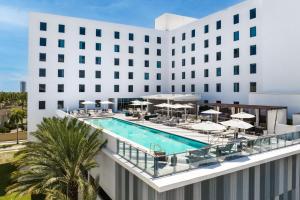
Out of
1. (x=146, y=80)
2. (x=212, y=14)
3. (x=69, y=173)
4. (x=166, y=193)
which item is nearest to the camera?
(x=166, y=193)

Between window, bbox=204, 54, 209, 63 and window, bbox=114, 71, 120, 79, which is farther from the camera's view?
window, bbox=114, 71, 120, 79

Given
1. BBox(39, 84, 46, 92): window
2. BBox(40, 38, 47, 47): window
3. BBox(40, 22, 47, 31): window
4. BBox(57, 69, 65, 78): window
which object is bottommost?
BBox(39, 84, 46, 92): window

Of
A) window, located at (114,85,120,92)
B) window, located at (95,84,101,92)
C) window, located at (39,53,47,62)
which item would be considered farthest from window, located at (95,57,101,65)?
window, located at (39,53,47,62)

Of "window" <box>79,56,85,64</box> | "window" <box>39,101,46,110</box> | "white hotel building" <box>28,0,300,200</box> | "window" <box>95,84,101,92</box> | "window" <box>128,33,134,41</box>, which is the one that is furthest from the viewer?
"window" <box>128,33,134,41</box>

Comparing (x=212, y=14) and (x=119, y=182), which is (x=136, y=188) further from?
(x=212, y=14)

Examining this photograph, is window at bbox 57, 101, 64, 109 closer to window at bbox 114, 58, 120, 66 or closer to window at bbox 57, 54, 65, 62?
window at bbox 57, 54, 65, 62

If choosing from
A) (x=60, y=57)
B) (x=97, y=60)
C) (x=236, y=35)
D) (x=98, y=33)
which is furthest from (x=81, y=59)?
(x=236, y=35)

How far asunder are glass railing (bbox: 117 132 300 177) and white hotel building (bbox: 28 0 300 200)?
13301mm

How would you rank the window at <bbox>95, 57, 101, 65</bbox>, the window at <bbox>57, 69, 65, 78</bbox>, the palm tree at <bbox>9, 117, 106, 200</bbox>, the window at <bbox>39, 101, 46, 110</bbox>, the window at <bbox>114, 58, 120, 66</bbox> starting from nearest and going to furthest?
the palm tree at <bbox>9, 117, 106, 200</bbox> < the window at <bbox>39, 101, 46, 110</bbox> < the window at <bbox>57, 69, 65, 78</bbox> < the window at <bbox>95, 57, 101, 65</bbox> < the window at <bbox>114, 58, 120, 66</bbox>

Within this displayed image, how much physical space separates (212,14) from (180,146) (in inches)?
1054

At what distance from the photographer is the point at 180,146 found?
17156mm

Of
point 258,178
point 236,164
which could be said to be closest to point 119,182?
point 236,164

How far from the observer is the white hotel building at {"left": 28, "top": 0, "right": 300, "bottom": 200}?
91.4ft

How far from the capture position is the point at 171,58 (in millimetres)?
45625
